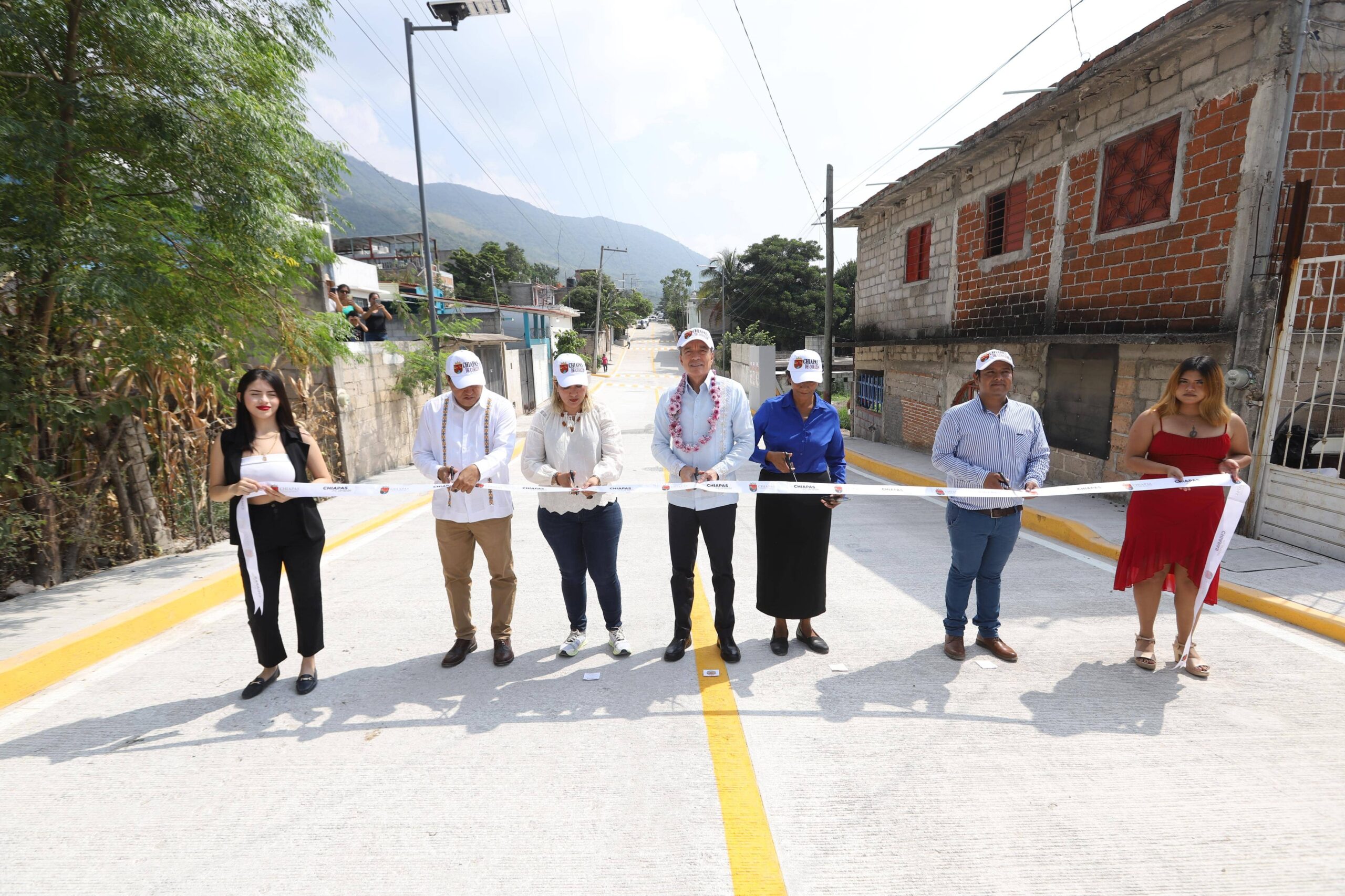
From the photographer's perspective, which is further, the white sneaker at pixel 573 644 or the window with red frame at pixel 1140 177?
the window with red frame at pixel 1140 177

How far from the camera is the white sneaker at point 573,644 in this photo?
3930 millimetres

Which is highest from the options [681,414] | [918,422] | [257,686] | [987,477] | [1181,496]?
[681,414]

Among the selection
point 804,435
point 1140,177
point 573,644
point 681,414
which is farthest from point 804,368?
point 1140,177

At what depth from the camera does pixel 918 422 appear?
14.0m

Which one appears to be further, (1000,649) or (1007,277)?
(1007,277)

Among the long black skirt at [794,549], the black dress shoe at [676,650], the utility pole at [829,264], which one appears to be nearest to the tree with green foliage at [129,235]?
the black dress shoe at [676,650]

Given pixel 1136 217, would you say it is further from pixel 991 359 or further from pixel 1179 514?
pixel 991 359

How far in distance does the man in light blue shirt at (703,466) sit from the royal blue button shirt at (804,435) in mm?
114

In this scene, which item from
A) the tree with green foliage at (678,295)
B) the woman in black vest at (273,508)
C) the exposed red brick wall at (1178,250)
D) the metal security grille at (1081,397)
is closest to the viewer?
the woman in black vest at (273,508)

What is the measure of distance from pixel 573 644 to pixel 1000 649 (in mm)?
2530

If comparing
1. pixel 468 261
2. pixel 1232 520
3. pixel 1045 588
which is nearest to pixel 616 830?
pixel 1232 520

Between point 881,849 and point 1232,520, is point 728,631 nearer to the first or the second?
point 881,849

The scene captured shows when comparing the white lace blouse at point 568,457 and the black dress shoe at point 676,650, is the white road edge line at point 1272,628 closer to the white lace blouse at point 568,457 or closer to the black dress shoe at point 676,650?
the black dress shoe at point 676,650

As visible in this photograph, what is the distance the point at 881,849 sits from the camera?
2.38 metres
